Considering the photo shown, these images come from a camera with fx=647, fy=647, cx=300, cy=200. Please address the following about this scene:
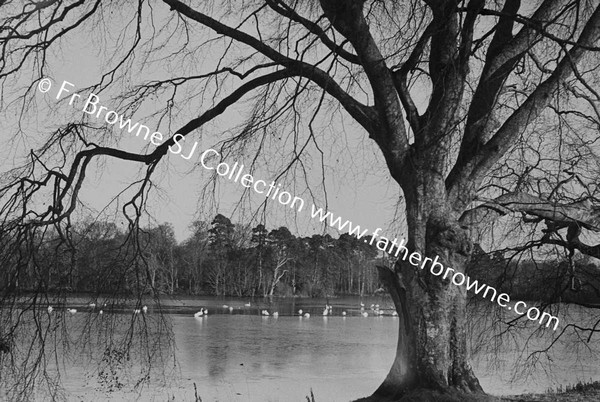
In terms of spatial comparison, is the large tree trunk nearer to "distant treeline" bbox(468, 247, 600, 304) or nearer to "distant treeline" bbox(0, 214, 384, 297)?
"distant treeline" bbox(0, 214, 384, 297)

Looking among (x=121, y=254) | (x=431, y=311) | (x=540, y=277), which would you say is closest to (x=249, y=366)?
(x=540, y=277)

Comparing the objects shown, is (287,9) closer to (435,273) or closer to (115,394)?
(435,273)

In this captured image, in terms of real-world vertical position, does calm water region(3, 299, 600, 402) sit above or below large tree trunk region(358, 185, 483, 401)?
below

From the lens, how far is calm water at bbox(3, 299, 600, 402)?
9.67 metres

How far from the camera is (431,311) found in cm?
593

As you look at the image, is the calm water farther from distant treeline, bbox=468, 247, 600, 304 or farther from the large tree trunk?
the large tree trunk

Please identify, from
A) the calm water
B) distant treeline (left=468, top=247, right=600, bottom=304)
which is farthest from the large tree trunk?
distant treeline (left=468, top=247, right=600, bottom=304)

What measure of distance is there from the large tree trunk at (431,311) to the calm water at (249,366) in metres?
2.27

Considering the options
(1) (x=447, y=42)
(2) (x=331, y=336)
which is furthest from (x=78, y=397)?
(2) (x=331, y=336)

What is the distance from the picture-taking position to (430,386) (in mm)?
5727

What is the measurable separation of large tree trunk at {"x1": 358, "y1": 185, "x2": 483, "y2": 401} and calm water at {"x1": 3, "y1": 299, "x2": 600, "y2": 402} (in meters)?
2.27

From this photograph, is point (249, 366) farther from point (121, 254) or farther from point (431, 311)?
point (431, 311)

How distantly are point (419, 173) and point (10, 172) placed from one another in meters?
3.96

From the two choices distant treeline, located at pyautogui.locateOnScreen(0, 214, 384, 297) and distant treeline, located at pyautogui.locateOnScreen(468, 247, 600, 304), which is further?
distant treeline, located at pyautogui.locateOnScreen(468, 247, 600, 304)
